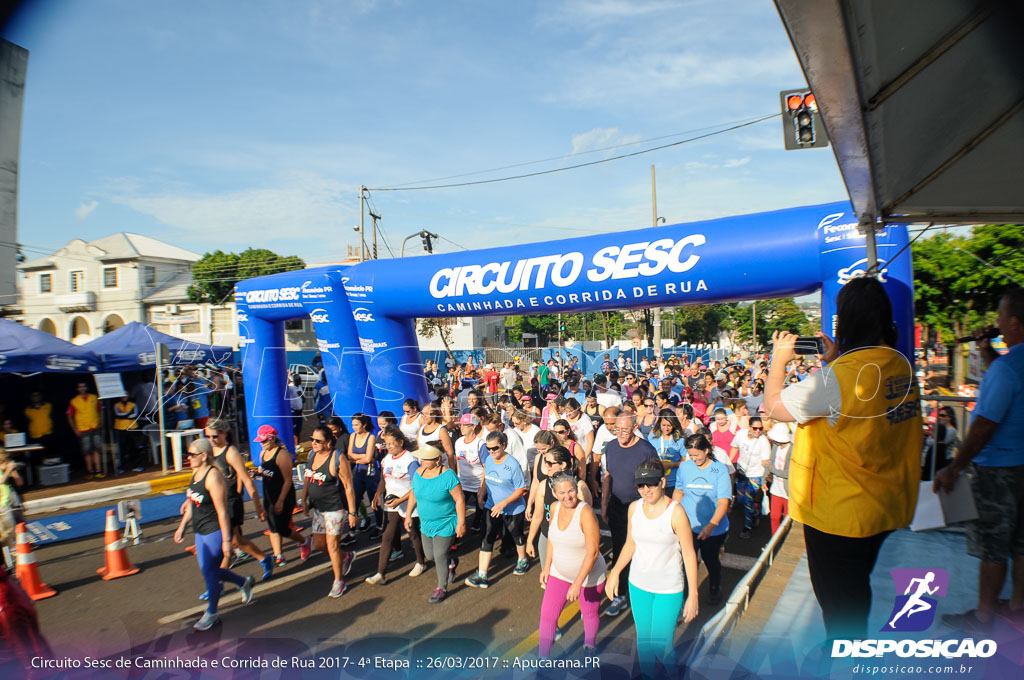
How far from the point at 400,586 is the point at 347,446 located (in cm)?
203

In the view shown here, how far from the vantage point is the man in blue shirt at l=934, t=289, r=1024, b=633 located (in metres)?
2.53

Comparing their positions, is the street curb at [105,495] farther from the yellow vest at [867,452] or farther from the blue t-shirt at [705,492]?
the yellow vest at [867,452]

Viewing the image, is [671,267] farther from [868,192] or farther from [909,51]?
[909,51]

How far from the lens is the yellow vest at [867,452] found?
183 cm

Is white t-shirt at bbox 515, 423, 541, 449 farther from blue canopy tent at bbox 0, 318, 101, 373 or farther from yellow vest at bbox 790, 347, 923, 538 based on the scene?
blue canopy tent at bbox 0, 318, 101, 373

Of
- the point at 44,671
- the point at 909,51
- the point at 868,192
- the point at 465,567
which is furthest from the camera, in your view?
the point at 465,567

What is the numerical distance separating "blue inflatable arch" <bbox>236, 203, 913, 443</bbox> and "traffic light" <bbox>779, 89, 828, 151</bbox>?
2.01 ft

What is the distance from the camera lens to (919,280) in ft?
28.3

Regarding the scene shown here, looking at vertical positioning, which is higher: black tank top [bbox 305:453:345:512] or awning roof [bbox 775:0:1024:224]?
awning roof [bbox 775:0:1024:224]

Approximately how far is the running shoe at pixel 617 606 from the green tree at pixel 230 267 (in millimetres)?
44222

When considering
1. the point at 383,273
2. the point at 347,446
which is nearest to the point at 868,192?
the point at 347,446

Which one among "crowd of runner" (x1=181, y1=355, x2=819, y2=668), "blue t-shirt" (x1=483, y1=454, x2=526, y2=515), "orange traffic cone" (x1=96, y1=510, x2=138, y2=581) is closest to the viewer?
"crowd of runner" (x1=181, y1=355, x2=819, y2=668)

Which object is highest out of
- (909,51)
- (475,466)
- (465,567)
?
Answer: (909,51)

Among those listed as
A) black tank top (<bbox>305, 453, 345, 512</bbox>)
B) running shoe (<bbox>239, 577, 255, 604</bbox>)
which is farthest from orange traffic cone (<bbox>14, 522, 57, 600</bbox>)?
black tank top (<bbox>305, 453, 345, 512</bbox>)
